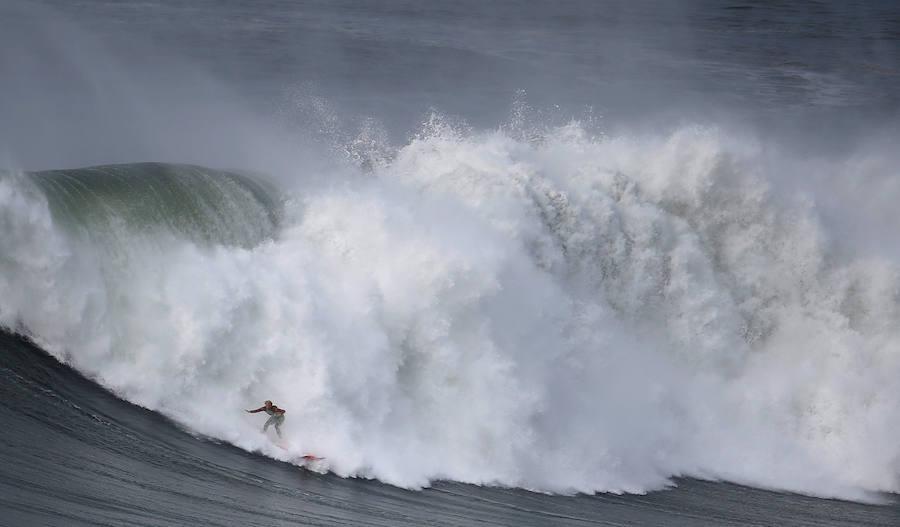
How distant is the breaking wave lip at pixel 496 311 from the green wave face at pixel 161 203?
5 centimetres

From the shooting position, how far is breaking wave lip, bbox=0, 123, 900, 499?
1421 cm

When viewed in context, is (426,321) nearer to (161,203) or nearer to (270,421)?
(270,421)

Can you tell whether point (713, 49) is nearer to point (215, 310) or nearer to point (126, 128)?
point (126, 128)

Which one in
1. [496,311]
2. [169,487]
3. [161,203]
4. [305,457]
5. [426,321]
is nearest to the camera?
[169,487]

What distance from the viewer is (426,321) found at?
1546 centimetres

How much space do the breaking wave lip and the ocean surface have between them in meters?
0.04

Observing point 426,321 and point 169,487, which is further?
point 426,321

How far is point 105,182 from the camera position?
54.0 feet

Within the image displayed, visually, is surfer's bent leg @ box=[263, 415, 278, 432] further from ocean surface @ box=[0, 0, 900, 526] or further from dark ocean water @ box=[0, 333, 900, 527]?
dark ocean water @ box=[0, 333, 900, 527]

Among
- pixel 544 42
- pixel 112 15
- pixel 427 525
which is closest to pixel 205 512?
pixel 427 525

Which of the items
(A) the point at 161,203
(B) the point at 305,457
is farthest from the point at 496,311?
(A) the point at 161,203

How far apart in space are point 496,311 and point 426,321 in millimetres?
1133

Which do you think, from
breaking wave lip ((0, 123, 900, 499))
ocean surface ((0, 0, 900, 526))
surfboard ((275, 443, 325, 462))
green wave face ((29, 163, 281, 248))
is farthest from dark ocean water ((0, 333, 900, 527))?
green wave face ((29, 163, 281, 248))

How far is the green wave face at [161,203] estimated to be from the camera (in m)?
15.4
